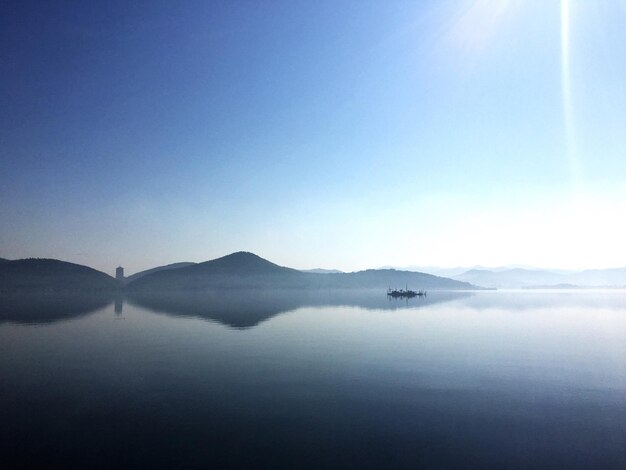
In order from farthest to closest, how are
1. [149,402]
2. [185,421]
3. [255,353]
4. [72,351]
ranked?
[72,351]
[255,353]
[149,402]
[185,421]

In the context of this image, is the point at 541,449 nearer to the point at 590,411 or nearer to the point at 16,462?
the point at 590,411

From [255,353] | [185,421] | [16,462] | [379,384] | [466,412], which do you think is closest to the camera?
[16,462]

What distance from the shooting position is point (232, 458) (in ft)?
66.9

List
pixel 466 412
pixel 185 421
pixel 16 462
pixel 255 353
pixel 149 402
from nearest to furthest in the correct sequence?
pixel 16 462 → pixel 185 421 → pixel 466 412 → pixel 149 402 → pixel 255 353

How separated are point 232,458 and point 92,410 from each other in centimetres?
1573

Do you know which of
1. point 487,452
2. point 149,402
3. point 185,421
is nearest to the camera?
point 487,452

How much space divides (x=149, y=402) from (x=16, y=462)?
36.5 feet

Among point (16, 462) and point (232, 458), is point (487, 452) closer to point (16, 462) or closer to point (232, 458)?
point (232, 458)

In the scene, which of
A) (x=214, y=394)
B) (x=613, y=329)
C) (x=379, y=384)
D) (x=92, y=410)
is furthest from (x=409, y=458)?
(x=613, y=329)

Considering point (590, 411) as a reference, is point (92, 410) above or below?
above

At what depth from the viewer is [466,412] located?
2830cm

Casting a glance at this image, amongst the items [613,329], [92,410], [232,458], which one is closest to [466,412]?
[232,458]

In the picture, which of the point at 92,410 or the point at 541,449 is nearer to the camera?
the point at 541,449

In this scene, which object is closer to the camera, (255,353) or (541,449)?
(541,449)
